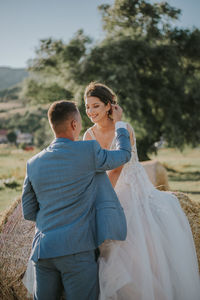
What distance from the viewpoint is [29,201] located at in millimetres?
2404

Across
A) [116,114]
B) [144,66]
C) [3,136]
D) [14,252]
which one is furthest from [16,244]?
[3,136]

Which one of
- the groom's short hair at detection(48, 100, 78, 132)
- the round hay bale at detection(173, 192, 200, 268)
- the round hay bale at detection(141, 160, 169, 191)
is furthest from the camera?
the round hay bale at detection(141, 160, 169, 191)

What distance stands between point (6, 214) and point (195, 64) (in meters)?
18.6

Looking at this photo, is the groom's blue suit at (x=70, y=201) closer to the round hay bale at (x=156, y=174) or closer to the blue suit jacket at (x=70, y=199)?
the blue suit jacket at (x=70, y=199)

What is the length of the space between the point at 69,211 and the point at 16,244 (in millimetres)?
1901

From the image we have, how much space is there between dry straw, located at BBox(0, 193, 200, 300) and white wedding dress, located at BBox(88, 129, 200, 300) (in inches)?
25.2

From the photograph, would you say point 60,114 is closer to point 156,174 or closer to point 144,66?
point 156,174

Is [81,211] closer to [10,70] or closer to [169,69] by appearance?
[169,69]

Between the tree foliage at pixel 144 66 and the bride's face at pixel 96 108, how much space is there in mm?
10659

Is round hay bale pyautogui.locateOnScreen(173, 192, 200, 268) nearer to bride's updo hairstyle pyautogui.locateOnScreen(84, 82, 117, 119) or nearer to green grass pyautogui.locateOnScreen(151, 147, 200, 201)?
bride's updo hairstyle pyautogui.locateOnScreen(84, 82, 117, 119)

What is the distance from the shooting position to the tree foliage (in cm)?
1581

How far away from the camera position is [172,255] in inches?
117

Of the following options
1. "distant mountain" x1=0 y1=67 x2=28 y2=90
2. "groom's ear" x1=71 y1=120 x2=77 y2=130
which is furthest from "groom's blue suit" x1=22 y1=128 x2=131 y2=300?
"distant mountain" x1=0 y1=67 x2=28 y2=90

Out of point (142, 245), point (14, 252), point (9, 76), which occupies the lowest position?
point (14, 252)
